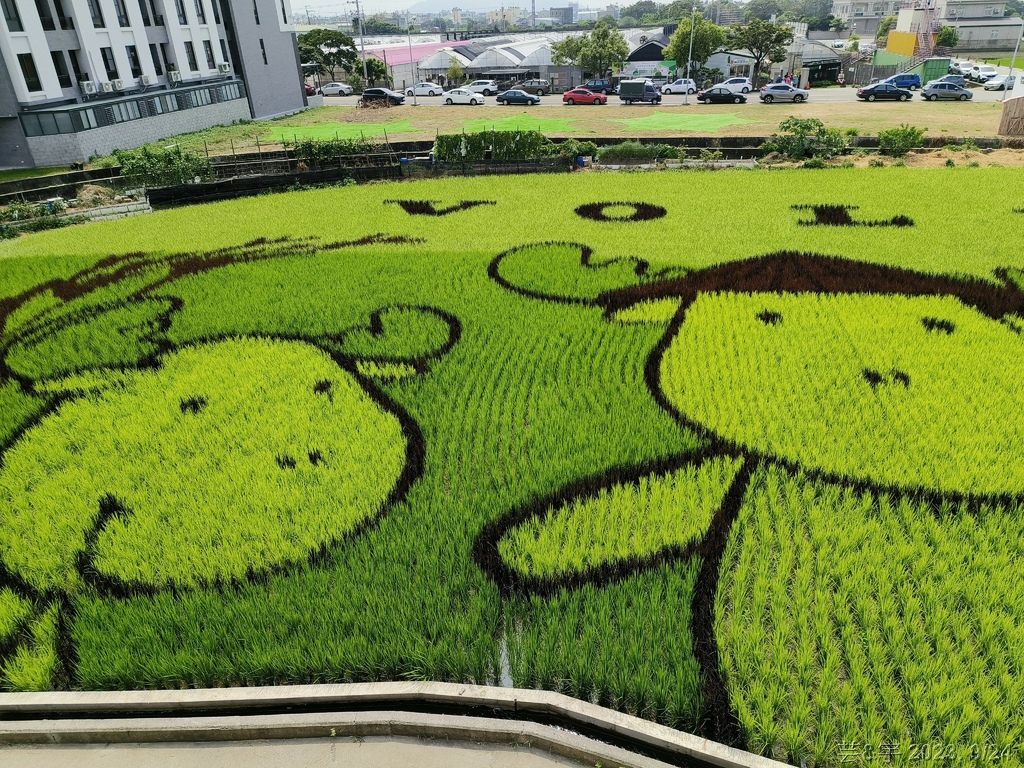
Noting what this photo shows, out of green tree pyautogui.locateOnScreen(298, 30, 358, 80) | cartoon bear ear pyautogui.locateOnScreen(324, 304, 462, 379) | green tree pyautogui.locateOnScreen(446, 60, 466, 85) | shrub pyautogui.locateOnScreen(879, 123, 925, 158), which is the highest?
green tree pyautogui.locateOnScreen(298, 30, 358, 80)

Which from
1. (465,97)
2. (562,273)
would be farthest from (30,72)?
(562,273)

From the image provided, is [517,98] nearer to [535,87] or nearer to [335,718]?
[535,87]

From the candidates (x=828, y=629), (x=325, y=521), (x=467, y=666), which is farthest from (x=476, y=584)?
(x=828, y=629)

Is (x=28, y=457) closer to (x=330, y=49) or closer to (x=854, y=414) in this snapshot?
(x=854, y=414)

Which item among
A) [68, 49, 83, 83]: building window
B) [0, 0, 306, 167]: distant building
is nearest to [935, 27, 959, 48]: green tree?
[0, 0, 306, 167]: distant building

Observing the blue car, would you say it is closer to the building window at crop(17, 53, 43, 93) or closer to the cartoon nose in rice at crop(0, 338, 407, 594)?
the building window at crop(17, 53, 43, 93)

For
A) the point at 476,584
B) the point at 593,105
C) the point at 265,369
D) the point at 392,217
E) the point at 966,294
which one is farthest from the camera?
the point at 593,105
